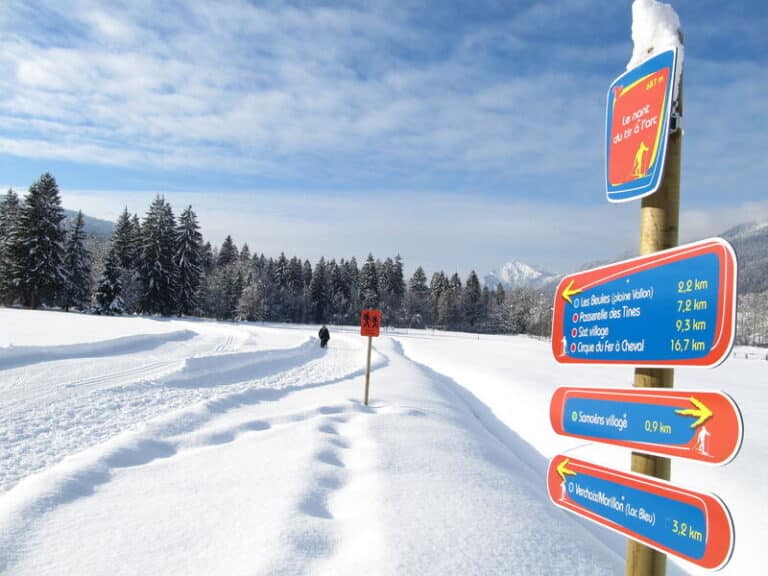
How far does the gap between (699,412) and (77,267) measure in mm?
64417

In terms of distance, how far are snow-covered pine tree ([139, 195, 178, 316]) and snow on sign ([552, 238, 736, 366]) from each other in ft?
197

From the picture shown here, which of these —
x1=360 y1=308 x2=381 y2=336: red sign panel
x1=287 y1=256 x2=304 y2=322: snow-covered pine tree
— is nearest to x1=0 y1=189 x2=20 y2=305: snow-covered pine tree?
x1=287 y1=256 x2=304 y2=322: snow-covered pine tree

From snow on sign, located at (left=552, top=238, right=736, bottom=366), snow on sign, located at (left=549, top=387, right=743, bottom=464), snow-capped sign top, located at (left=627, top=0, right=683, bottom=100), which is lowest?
snow on sign, located at (left=549, top=387, right=743, bottom=464)

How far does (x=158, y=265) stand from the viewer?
56.5 metres

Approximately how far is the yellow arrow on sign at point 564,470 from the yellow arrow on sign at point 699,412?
2.14ft

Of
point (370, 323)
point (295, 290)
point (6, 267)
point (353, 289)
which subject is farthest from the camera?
point (353, 289)

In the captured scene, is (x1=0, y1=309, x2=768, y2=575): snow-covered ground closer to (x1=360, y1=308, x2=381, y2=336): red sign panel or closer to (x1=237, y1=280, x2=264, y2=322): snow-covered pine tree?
(x1=360, y1=308, x2=381, y2=336): red sign panel

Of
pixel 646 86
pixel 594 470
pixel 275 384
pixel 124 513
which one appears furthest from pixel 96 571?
pixel 275 384

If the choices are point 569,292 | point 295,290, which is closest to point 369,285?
point 295,290

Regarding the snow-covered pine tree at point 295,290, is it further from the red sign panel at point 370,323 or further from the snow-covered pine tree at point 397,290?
the red sign panel at point 370,323

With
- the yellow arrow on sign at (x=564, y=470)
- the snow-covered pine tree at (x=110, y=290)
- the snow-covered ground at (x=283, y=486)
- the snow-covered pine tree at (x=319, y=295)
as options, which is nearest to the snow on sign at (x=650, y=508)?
the yellow arrow on sign at (x=564, y=470)

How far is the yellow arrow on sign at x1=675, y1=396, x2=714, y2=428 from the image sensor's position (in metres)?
1.73

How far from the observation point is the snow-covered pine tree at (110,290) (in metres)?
53.8

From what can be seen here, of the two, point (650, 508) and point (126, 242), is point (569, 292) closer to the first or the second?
point (650, 508)
